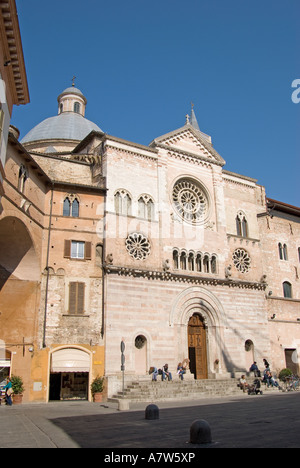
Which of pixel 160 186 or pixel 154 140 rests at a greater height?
pixel 154 140

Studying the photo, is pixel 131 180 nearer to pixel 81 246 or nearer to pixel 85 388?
pixel 81 246

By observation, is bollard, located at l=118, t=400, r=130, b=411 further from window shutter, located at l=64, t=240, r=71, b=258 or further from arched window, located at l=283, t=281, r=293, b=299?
arched window, located at l=283, t=281, r=293, b=299

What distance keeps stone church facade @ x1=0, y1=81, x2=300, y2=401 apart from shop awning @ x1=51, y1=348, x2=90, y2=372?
6 cm

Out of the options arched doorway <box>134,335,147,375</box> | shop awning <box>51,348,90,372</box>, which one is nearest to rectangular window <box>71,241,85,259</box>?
shop awning <box>51,348,90,372</box>

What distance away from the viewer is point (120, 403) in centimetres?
1839

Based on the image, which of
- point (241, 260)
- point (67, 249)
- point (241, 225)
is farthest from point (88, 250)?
point (241, 225)

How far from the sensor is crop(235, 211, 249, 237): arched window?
3466 centimetres

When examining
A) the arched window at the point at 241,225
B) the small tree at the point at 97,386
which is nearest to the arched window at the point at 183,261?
the arched window at the point at 241,225

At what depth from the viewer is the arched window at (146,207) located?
29.3 m

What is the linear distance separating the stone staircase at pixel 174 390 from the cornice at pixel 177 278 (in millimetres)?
6483

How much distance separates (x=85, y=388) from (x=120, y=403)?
8.13 metres
